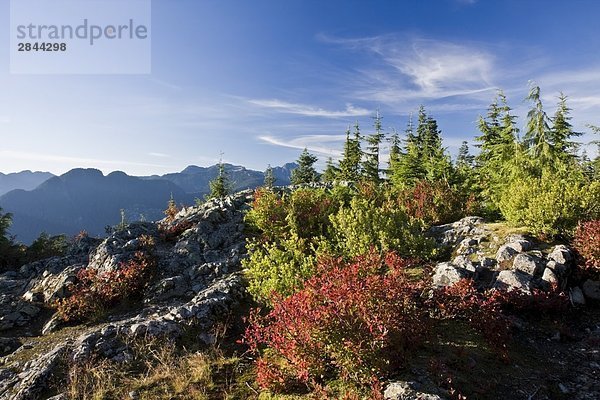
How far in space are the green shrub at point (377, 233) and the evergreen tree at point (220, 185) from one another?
24251mm

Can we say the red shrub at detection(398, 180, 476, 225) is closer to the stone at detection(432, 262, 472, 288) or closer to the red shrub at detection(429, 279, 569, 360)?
the stone at detection(432, 262, 472, 288)

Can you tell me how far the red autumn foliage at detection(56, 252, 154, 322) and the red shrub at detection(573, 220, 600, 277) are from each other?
45.6ft

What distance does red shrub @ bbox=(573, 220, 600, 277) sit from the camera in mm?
9000

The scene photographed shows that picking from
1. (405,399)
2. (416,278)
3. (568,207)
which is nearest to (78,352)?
(405,399)

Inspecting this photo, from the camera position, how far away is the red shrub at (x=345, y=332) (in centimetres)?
508

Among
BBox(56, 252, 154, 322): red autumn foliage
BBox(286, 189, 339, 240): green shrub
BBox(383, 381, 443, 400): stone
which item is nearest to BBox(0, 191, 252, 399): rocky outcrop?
BBox(56, 252, 154, 322): red autumn foliage

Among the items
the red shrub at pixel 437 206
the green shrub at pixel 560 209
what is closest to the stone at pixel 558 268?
the green shrub at pixel 560 209

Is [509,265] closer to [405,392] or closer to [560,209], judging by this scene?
[560,209]

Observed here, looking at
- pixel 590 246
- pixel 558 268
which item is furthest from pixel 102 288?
pixel 590 246

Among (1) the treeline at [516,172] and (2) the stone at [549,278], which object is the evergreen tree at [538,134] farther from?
(2) the stone at [549,278]

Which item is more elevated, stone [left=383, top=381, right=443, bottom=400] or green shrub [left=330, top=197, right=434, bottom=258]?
green shrub [left=330, top=197, right=434, bottom=258]

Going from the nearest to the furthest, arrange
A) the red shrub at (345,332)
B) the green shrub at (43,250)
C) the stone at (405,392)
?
the stone at (405,392)
the red shrub at (345,332)
the green shrub at (43,250)

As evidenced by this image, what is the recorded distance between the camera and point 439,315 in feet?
23.8

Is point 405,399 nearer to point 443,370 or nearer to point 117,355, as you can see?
point 443,370
